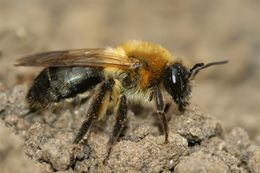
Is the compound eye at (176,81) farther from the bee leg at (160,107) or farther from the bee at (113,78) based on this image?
the bee leg at (160,107)

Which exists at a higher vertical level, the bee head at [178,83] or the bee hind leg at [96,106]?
the bee head at [178,83]

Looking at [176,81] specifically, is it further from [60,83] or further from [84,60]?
[60,83]

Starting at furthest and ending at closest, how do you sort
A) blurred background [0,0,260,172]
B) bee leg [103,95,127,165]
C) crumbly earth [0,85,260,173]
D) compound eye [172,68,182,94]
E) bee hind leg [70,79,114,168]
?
blurred background [0,0,260,172], compound eye [172,68,182,94], bee hind leg [70,79,114,168], bee leg [103,95,127,165], crumbly earth [0,85,260,173]

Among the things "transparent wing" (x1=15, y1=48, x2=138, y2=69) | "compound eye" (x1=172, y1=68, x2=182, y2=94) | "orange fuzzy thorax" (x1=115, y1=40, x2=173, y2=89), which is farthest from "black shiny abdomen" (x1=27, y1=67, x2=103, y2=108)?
"compound eye" (x1=172, y1=68, x2=182, y2=94)

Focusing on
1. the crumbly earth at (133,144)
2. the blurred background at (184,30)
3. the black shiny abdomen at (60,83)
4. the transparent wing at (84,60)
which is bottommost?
the crumbly earth at (133,144)

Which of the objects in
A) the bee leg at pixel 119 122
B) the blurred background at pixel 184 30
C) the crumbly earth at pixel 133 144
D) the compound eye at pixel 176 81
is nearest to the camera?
the crumbly earth at pixel 133 144

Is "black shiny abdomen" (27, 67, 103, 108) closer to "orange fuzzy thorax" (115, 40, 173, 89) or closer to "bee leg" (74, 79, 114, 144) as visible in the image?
"bee leg" (74, 79, 114, 144)

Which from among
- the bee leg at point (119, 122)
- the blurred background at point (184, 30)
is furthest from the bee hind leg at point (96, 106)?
the blurred background at point (184, 30)

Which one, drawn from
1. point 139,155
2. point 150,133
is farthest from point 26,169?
point 150,133
